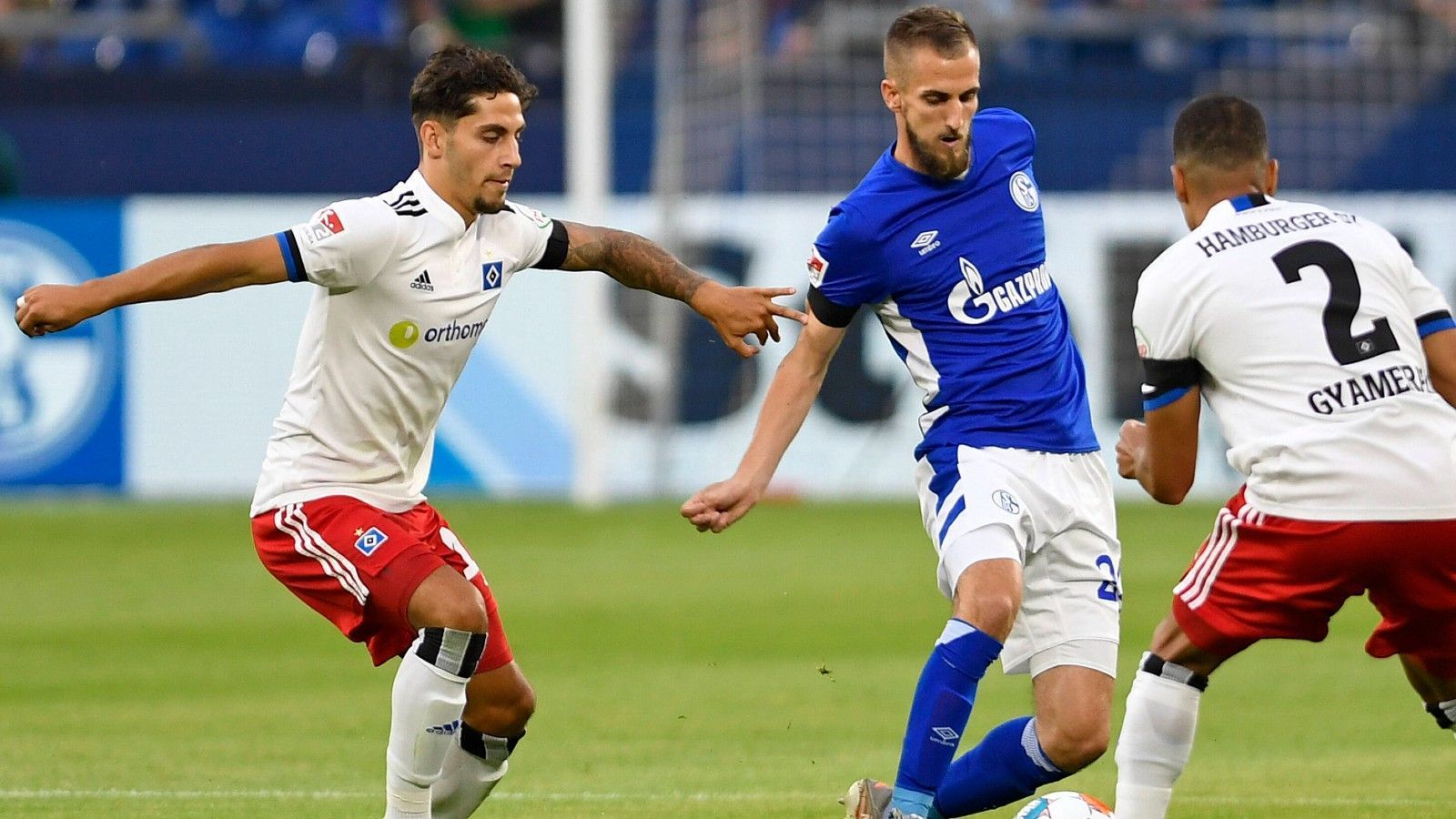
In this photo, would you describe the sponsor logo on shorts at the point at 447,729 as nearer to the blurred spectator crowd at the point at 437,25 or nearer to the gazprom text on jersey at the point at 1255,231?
the gazprom text on jersey at the point at 1255,231

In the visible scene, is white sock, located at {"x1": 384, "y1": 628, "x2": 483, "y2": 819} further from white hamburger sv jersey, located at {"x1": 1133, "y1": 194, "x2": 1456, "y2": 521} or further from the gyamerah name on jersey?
the gyamerah name on jersey

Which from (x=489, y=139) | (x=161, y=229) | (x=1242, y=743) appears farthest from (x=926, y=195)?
(x=161, y=229)

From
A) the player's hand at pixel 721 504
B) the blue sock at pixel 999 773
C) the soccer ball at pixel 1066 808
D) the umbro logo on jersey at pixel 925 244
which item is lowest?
the soccer ball at pixel 1066 808

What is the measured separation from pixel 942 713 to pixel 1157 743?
1.83 feet

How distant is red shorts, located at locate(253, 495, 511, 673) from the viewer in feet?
19.2

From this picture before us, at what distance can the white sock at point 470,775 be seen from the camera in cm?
625

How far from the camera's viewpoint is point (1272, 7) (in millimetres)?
21281

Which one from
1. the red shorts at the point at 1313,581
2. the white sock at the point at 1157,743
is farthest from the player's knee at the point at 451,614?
the red shorts at the point at 1313,581

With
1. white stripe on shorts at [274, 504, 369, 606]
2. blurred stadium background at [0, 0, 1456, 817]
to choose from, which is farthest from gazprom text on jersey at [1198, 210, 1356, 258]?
blurred stadium background at [0, 0, 1456, 817]

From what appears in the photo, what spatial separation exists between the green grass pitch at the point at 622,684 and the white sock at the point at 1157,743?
1.31 meters

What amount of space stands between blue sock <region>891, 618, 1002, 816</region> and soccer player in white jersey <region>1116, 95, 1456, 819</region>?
16.9 inches

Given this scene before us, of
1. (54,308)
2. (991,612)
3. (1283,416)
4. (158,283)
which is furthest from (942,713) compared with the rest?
(54,308)

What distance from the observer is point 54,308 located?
5.42m

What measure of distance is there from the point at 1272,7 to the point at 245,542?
38.8ft
